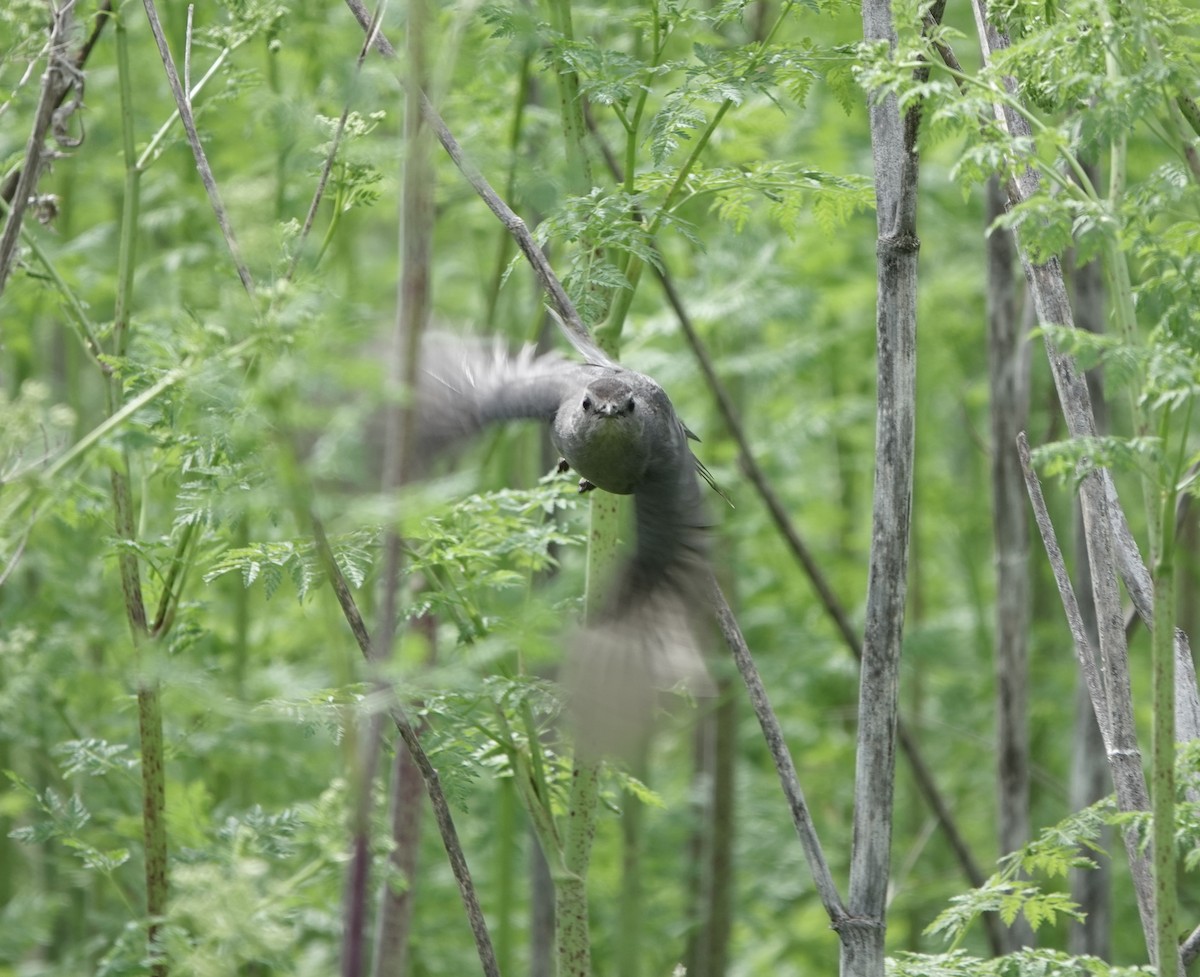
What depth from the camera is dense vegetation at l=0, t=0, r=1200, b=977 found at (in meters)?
1.85

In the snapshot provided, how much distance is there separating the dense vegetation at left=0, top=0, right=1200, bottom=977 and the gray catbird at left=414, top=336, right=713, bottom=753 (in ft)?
0.42

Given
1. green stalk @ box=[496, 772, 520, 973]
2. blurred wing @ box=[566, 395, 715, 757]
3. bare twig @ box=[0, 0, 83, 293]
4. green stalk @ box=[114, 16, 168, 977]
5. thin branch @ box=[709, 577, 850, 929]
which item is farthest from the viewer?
green stalk @ box=[496, 772, 520, 973]

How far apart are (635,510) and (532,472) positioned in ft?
9.98

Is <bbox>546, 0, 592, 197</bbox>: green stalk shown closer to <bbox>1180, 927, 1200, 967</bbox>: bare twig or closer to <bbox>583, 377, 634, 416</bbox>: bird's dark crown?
<bbox>583, 377, 634, 416</bbox>: bird's dark crown

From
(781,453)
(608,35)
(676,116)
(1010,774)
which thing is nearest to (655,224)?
(676,116)

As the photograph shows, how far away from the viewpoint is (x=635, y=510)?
9.75 feet

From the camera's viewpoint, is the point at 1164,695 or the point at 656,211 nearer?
the point at 1164,695

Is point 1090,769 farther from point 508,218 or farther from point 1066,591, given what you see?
point 508,218

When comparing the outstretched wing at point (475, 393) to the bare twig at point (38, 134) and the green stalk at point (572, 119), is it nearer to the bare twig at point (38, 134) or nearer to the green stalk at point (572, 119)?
the green stalk at point (572, 119)

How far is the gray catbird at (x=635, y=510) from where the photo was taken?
8.71 ft

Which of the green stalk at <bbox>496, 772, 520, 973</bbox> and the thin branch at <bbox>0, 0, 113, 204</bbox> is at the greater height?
the thin branch at <bbox>0, 0, 113, 204</bbox>

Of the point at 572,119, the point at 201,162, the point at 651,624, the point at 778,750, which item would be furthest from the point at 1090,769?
the point at 201,162

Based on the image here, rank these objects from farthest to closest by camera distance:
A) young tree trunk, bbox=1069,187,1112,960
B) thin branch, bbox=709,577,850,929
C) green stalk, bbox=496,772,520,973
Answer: green stalk, bbox=496,772,520,973 < young tree trunk, bbox=1069,187,1112,960 < thin branch, bbox=709,577,850,929

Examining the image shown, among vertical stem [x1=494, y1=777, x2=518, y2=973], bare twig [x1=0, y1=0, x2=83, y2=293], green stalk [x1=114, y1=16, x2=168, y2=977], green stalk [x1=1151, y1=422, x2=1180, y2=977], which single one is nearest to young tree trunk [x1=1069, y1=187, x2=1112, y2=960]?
vertical stem [x1=494, y1=777, x2=518, y2=973]
